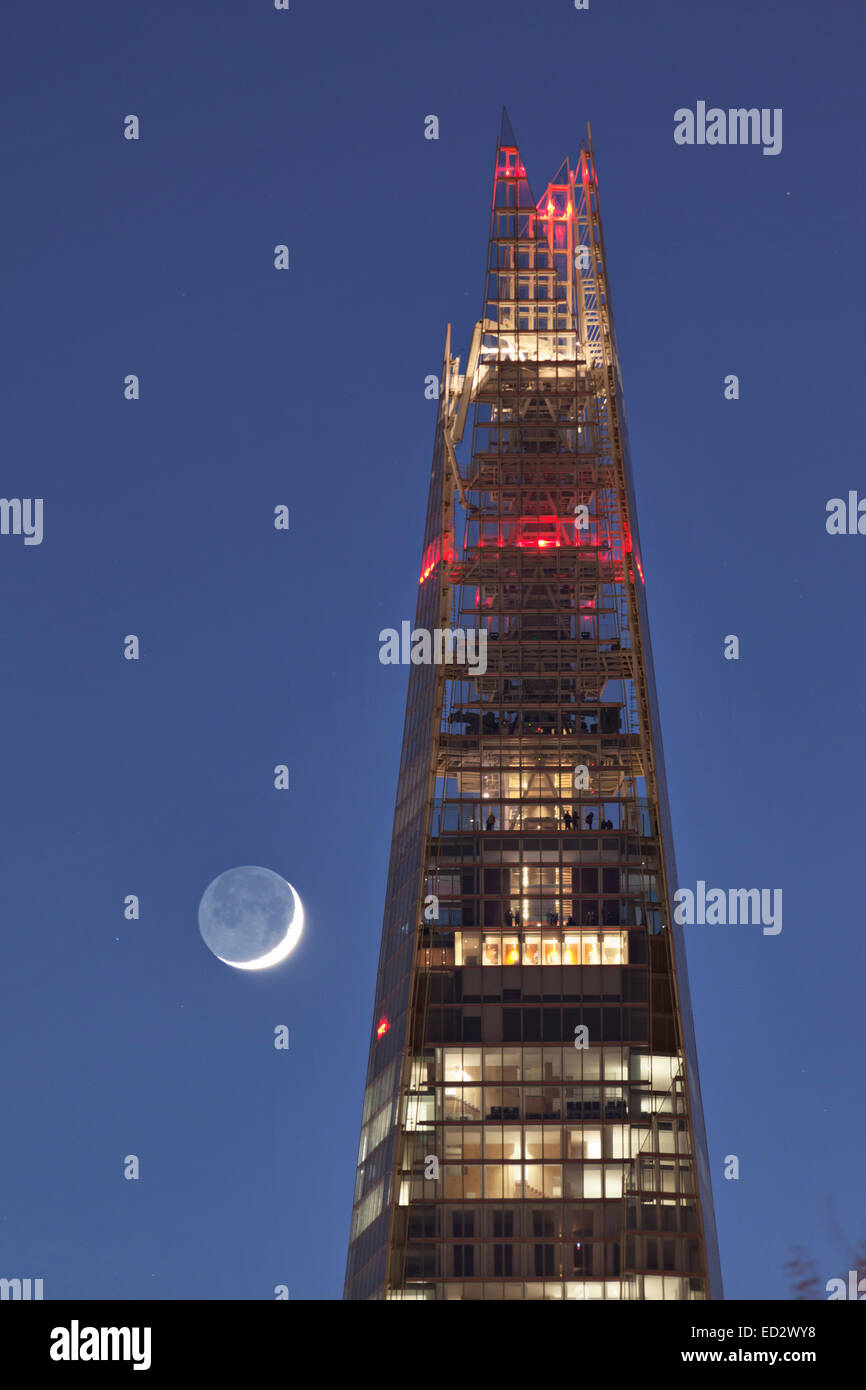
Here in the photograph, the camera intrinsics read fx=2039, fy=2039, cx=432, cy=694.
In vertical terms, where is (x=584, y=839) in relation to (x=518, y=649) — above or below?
below

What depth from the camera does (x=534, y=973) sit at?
17488 centimetres

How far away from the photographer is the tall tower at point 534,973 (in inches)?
6403

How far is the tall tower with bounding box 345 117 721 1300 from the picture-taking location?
162625 mm

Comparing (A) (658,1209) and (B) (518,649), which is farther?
(B) (518,649)
